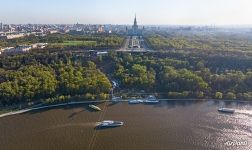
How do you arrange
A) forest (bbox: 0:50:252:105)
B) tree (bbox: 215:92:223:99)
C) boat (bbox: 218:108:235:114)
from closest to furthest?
boat (bbox: 218:108:235:114), forest (bbox: 0:50:252:105), tree (bbox: 215:92:223:99)

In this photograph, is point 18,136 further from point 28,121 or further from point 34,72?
point 34,72

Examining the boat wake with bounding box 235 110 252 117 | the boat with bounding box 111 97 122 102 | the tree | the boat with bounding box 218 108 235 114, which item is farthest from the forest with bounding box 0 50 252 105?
the boat with bounding box 218 108 235 114

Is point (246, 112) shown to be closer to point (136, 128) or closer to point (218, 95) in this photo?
point (218, 95)

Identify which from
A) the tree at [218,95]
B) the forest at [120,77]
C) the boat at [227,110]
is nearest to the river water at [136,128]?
the boat at [227,110]

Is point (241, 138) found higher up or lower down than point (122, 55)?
lower down

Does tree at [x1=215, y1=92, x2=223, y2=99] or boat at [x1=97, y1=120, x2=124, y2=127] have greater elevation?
tree at [x1=215, y1=92, x2=223, y2=99]

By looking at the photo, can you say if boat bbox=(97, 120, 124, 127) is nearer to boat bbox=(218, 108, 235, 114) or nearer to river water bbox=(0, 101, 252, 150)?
river water bbox=(0, 101, 252, 150)

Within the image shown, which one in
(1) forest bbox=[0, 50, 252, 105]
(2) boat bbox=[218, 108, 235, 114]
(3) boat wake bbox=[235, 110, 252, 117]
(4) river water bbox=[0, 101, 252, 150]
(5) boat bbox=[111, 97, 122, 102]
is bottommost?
(4) river water bbox=[0, 101, 252, 150]

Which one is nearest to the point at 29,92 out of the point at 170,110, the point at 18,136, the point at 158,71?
the point at 18,136

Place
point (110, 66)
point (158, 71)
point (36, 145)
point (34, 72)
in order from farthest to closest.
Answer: point (110, 66) → point (158, 71) → point (34, 72) → point (36, 145)
